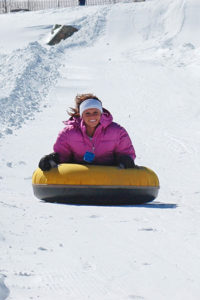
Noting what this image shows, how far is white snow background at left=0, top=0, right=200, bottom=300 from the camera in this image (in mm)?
3105

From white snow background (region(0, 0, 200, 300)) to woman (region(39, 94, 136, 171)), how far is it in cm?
59

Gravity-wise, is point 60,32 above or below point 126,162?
below

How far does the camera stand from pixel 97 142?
6.63 metres

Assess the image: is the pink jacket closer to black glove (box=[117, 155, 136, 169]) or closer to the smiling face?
the smiling face

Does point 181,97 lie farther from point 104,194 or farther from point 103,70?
point 104,194

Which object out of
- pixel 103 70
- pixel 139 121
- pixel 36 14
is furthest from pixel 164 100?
pixel 36 14

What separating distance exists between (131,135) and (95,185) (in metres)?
5.42

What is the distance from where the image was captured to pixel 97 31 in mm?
27266

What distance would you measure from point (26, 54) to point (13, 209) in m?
16.4

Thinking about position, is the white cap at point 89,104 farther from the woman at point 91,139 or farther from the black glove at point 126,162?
the black glove at point 126,162

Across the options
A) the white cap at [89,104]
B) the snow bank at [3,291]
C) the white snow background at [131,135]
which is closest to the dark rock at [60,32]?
the white snow background at [131,135]

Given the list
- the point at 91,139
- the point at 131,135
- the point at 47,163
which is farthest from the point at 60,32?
the point at 47,163

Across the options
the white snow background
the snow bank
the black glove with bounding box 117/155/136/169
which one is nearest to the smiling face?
the black glove with bounding box 117/155/136/169

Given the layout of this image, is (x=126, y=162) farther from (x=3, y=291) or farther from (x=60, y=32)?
(x=60, y=32)
